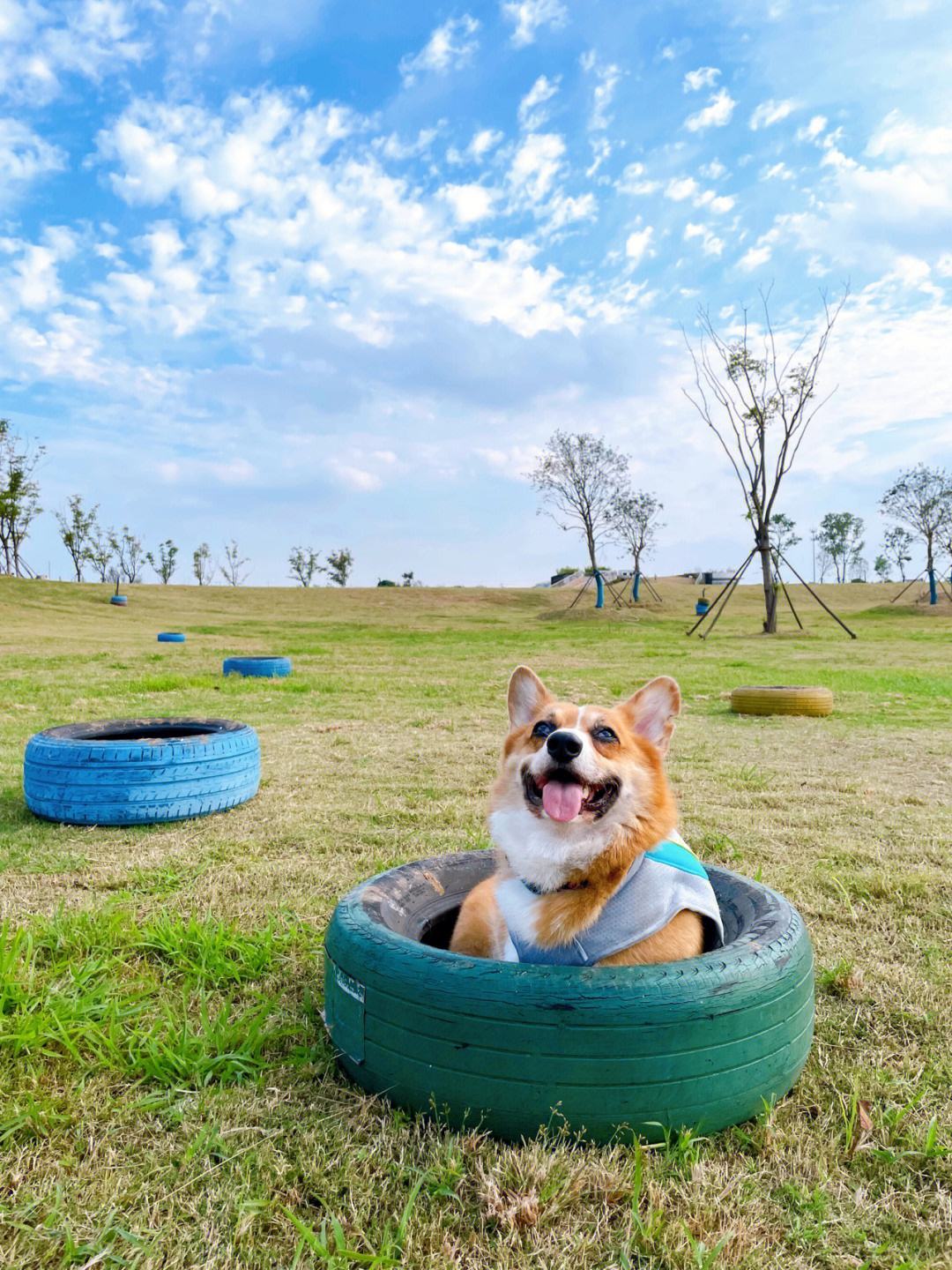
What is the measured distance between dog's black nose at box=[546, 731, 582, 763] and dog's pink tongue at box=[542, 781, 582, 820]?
0.09 meters

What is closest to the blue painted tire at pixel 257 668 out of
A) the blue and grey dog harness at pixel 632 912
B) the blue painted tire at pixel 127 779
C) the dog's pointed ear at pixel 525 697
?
the blue painted tire at pixel 127 779

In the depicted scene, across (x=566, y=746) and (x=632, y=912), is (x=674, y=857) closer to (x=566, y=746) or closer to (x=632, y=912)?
(x=632, y=912)

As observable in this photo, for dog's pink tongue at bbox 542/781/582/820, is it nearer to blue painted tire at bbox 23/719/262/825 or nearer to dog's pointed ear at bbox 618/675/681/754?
dog's pointed ear at bbox 618/675/681/754

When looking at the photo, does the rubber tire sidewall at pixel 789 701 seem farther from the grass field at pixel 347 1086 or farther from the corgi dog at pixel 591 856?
the corgi dog at pixel 591 856

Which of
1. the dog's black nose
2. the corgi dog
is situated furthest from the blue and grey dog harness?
the dog's black nose

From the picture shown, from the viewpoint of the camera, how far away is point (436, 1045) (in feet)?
6.96

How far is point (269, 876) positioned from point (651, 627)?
98.7ft

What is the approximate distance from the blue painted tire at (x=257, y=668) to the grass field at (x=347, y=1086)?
240 inches

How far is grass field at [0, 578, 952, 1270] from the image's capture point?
182 cm

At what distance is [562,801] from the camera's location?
237cm

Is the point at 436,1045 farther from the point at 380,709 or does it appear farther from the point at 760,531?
the point at 760,531

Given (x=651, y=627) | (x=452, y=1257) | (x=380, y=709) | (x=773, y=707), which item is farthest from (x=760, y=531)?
(x=452, y=1257)

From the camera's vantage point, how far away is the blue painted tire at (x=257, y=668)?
44.4 feet

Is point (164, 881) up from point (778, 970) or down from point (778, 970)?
down
